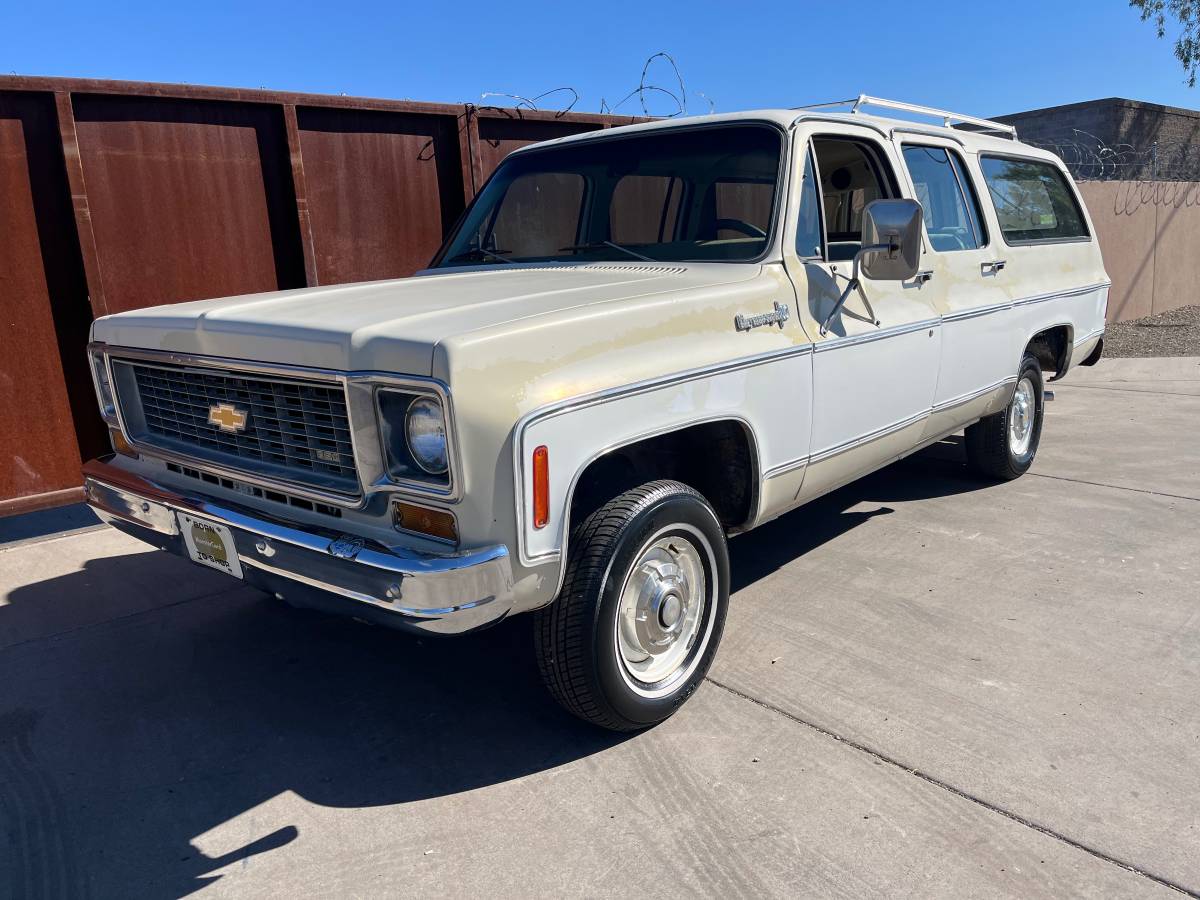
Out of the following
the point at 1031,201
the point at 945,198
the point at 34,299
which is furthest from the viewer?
the point at 1031,201

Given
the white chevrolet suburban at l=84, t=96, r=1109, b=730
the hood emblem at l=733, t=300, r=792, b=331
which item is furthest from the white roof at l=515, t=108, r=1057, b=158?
the hood emblem at l=733, t=300, r=792, b=331

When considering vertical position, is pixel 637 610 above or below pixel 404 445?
below

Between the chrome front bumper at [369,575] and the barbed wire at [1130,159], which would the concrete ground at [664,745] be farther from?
the barbed wire at [1130,159]

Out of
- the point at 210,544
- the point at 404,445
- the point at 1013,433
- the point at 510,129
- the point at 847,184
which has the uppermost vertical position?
the point at 510,129

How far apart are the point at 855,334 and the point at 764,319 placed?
64cm

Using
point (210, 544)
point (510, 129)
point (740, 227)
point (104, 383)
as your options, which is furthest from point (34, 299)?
point (740, 227)

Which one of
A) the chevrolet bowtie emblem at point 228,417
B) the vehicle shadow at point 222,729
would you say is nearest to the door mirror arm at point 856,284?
the vehicle shadow at point 222,729

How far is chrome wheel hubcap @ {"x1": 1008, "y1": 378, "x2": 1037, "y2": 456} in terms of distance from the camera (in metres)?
5.71

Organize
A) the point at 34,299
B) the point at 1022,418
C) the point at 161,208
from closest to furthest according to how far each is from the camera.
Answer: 1. the point at 34,299
2. the point at 161,208
3. the point at 1022,418

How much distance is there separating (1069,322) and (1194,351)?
6.66 m

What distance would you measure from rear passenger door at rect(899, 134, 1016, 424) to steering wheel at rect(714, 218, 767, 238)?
1.18m

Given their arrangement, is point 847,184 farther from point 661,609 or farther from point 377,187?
point 377,187

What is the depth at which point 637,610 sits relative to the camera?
3051 mm

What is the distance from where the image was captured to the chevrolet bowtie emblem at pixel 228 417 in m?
2.93
